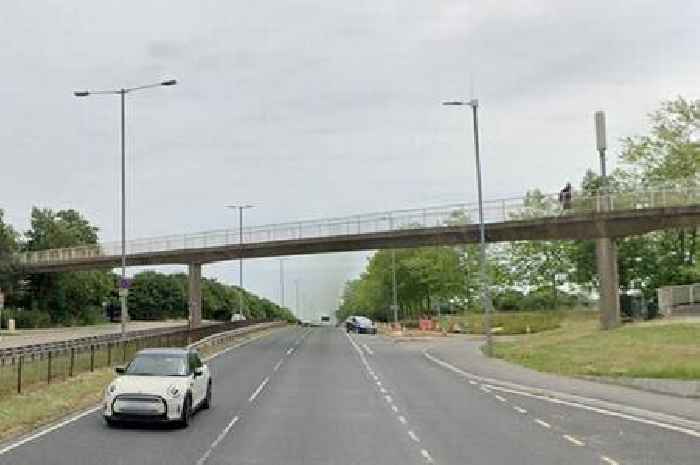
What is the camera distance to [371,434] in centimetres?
1612

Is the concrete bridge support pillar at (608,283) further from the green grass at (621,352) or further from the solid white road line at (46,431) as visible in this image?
the solid white road line at (46,431)

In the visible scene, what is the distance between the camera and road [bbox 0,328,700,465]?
13219 millimetres

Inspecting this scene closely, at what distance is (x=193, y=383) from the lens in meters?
18.2

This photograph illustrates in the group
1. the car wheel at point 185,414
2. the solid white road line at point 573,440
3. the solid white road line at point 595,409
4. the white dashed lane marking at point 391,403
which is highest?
the car wheel at point 185,414

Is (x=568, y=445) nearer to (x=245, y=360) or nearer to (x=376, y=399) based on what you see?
(x=376, y=399)

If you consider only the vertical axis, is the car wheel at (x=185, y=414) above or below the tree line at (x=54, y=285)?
below

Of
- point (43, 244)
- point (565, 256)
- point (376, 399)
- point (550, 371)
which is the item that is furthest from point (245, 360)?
point (43, 244)

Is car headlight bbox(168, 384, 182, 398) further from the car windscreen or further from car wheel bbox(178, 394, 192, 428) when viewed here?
the car windscreen

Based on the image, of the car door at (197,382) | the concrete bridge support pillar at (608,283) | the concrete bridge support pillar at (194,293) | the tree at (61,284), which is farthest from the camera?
the tree at (61,284)

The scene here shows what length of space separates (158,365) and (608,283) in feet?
124

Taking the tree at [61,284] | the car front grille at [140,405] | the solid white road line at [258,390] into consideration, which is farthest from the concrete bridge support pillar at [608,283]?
the tree at [61,284]

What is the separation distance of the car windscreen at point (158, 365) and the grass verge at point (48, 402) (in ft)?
6.35

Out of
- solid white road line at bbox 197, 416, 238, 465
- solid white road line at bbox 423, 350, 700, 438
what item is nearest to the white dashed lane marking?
solid white road line at bbox 197, 416, 238, 465

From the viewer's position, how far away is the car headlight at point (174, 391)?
16.8 meters
